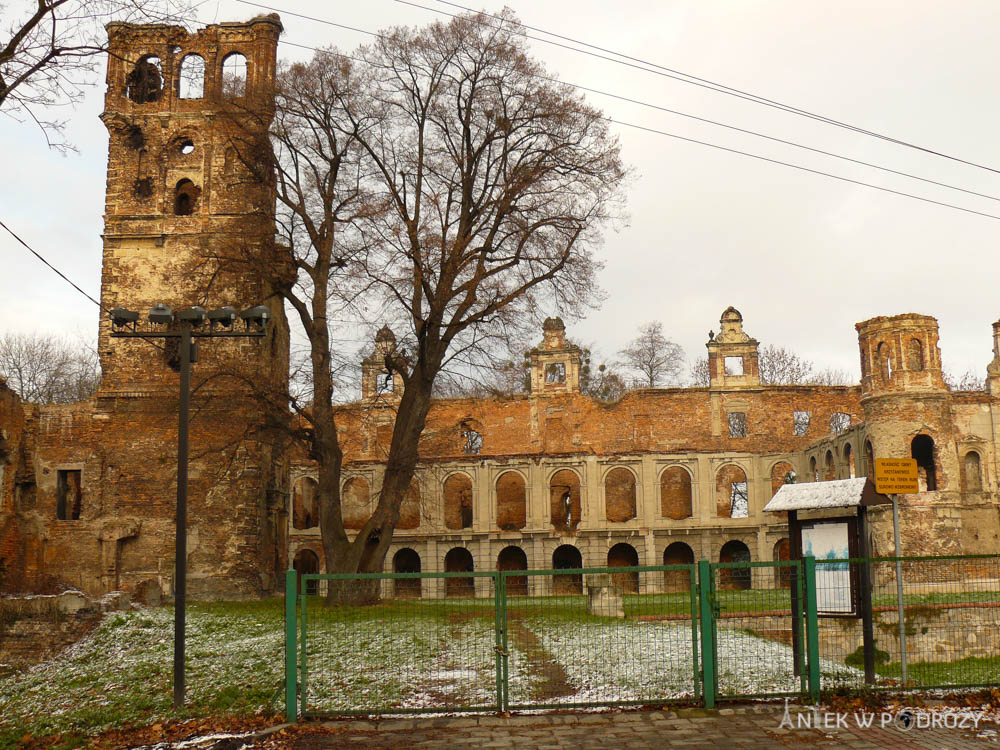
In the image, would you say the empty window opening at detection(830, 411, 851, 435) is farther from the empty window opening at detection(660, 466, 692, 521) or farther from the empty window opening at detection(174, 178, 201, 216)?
the empty window opening at detection(174, 178, 201, 216)

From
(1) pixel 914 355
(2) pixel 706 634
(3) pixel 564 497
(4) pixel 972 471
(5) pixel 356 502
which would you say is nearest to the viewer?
(2) pixel 706 634

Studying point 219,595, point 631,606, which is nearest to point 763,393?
point 219,595

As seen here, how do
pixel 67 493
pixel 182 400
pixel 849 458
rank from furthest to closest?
pixel 849 458
pixel 67 493
pixel 182 400

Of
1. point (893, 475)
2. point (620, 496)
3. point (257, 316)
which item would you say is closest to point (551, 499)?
point (620, 496)

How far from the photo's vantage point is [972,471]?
30312 mm

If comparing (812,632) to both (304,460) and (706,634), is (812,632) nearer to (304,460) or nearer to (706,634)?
(706,634)

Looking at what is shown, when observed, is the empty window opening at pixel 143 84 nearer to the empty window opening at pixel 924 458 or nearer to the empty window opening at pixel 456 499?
the empty window opening at pixel 456 499

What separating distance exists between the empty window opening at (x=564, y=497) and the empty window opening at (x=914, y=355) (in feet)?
44.5

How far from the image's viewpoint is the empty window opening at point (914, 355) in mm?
29047

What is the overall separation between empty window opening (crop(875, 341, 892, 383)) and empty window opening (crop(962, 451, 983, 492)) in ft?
12.8

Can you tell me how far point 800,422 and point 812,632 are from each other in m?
30.6

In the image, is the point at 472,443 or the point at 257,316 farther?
the point at 472,443

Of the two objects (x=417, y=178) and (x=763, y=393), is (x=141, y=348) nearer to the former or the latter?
(x=417, y=178)

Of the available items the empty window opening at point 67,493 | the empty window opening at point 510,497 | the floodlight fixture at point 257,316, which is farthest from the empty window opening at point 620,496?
the floodlight fixture at point 257,316
